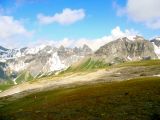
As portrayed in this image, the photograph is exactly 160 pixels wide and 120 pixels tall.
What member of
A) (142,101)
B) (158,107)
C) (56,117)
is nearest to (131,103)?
(142,101)

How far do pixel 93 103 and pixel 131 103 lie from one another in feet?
31.6

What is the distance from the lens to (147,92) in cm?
6669

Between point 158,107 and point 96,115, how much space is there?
9245mm

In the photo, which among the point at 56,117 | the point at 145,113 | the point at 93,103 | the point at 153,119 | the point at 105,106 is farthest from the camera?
the point at 93,103

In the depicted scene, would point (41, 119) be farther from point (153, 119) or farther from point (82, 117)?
point (153, 119)

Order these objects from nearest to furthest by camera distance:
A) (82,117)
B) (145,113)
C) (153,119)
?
(153,119) → (145,113) → (82,117)

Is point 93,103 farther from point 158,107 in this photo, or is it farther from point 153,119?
point 153,119

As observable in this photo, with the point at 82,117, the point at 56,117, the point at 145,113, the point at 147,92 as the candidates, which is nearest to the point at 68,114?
the point at 56,117

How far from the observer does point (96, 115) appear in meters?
50.8

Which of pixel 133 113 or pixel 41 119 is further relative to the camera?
pixel 41 119

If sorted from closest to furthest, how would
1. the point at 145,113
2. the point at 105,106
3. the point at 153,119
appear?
the point at 153,119
the point at 145,113
the point at 105,106

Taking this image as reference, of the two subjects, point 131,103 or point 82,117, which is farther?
point 131,103

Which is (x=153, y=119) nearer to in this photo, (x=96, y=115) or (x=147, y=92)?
(x=96, y=115)

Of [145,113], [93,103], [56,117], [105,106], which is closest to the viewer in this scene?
[145,113]
